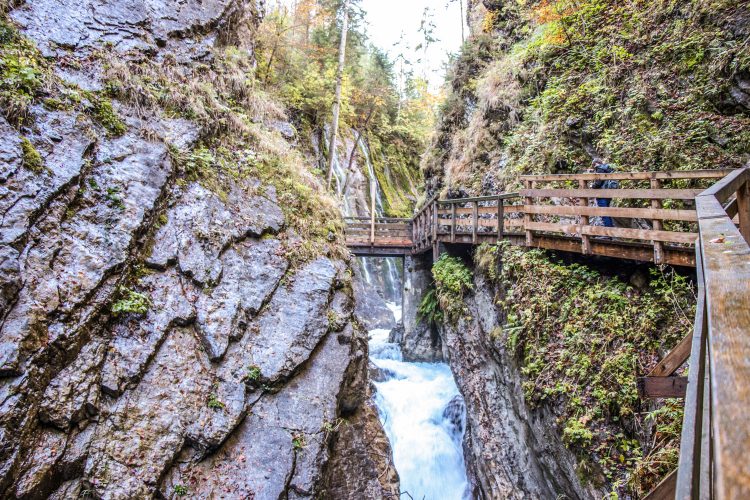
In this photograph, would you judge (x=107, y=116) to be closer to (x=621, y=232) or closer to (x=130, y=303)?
(x=130, y=303)

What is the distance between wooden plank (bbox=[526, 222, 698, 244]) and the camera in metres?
5.10

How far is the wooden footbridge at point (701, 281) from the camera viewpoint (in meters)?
0.66

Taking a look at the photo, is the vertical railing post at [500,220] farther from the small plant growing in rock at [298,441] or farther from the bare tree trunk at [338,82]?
the bare tree trunk at [338,82]

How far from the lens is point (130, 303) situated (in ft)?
15.5

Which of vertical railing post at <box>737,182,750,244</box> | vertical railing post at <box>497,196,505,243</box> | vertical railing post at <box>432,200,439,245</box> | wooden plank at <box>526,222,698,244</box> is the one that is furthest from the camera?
vertical railing post at <box>432,200,439,245</box>

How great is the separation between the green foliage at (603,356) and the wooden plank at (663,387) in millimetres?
1008

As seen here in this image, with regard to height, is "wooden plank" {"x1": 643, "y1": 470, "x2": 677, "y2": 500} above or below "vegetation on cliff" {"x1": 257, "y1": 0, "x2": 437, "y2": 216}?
below

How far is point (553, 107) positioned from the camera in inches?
361

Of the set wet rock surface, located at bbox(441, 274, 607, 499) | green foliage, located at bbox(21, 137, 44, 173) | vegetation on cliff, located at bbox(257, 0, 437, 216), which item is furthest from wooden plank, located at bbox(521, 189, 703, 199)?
vegetation on cliff, located at bbox(257, 0, 437, 216)

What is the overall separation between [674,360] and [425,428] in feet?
25.8

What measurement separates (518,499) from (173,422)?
5.68 m

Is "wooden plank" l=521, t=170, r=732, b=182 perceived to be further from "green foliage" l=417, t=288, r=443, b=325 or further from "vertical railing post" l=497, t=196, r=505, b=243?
"green foliage" l=417, t=288, r=443, b=325

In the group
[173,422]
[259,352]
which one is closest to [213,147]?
[259,352]

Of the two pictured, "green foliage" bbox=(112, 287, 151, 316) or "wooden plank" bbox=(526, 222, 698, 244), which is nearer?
"green foliage" bbox=(112, 287, 151, 316)
